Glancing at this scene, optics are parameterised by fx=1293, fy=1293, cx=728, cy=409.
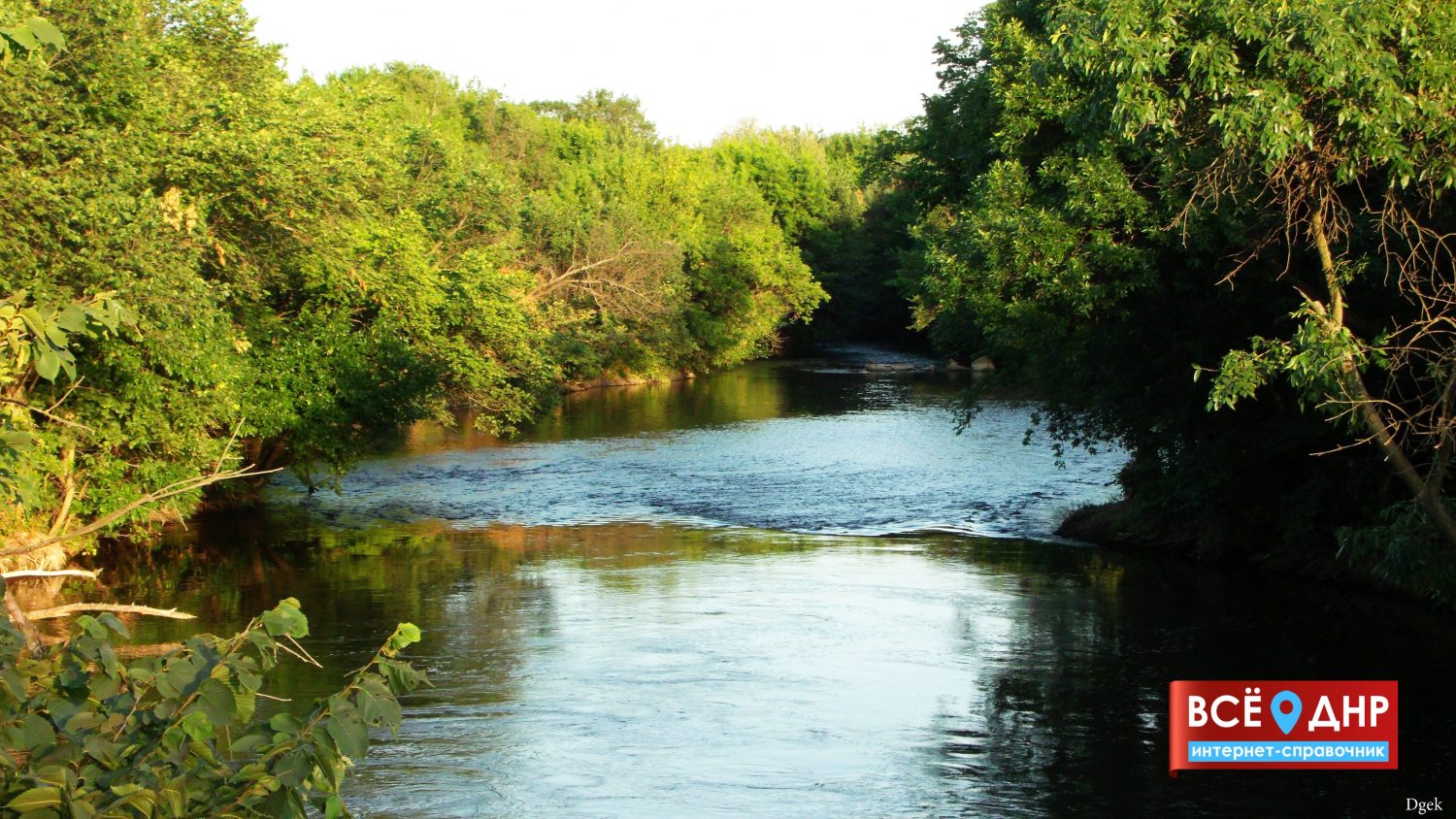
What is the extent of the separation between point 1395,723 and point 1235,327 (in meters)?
6.88

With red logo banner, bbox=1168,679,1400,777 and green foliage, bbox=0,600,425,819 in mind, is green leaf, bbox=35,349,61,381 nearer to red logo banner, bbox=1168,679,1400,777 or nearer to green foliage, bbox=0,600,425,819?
green foliage, bbox=0,600,425,819

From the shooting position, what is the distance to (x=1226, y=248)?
15789mm

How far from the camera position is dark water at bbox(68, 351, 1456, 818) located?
425 inches

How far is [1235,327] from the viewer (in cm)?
1786

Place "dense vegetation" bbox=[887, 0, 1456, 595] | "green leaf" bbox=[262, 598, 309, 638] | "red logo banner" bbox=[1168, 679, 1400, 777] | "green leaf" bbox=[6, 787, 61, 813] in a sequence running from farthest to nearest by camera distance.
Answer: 1. "red logo banner" bbox=[1168, 679, 1400, 777]
2. "dense vegetation" bbox=[887, 0, 1456, 595]
3. "green leaf" bbox=[262, 598, 309, 638]
4. "green leaf" bbox=[6, 787, 61, 813]

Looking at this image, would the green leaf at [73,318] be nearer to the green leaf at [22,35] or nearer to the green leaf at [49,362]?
the green leaf at [49,362]

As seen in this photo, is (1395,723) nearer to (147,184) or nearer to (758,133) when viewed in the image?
(147,184)

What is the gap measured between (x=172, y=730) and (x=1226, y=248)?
14.5 metres

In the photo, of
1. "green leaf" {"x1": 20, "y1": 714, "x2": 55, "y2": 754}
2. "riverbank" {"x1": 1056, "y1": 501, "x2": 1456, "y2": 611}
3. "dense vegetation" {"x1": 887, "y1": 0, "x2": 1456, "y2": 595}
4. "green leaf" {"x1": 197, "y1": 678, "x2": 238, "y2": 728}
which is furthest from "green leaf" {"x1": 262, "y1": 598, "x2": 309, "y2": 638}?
"riverbank" {"x1": 1056, "y1": 501, "x2": 1456, "y2": 611}

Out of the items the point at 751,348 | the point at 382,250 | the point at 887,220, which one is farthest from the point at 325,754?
the point at 887,220

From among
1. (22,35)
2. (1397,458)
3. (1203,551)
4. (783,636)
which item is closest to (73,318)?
(22,35)

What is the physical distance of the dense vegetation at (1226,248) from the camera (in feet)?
31.6

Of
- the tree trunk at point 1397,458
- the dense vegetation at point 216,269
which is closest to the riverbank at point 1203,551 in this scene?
the tree trunk at point 1397,458

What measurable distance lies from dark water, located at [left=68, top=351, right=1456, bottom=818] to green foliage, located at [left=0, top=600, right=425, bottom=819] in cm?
613
